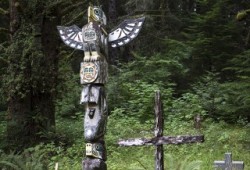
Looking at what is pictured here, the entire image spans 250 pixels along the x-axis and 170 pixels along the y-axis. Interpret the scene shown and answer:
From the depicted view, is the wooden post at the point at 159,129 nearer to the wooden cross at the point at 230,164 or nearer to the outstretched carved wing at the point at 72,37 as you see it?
the wooden cross at the point at 230,164

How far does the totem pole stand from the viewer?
299 inches

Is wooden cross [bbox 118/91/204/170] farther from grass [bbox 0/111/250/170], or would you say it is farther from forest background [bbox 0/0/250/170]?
grass [bbox 0/111/250/170]

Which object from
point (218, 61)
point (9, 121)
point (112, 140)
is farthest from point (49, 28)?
point (218, 61)

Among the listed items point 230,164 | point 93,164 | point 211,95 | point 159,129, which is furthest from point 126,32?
point 211,95

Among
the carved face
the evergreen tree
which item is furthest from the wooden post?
the evergreen tree

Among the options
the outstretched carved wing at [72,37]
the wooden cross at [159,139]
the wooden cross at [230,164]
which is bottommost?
the wooden cross at [230,164]

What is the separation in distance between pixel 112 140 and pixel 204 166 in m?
2.95

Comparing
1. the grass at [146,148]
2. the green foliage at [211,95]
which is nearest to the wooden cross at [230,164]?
the grass at [146,148]

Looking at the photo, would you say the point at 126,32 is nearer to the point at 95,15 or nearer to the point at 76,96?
the point at 95,15

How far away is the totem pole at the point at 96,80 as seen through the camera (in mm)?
7605

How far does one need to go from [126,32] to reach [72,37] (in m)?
1.14

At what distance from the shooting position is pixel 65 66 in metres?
11.7

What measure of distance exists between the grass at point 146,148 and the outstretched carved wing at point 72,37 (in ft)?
8.68

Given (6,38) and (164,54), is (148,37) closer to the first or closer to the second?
(164,54)
